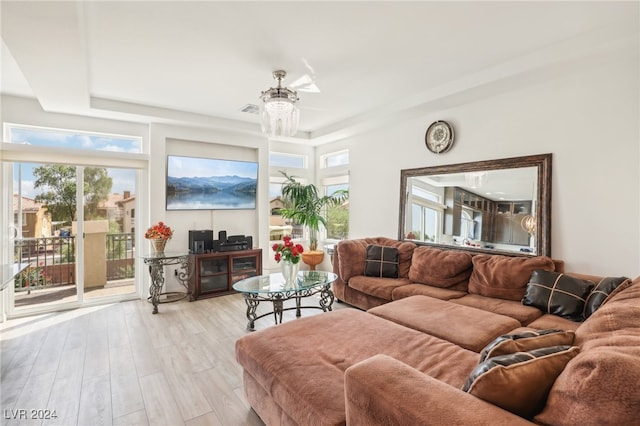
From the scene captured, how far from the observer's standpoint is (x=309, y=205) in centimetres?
577

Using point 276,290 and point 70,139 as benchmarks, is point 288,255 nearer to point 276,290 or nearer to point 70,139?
point 276,290

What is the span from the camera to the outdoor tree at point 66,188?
405 cm

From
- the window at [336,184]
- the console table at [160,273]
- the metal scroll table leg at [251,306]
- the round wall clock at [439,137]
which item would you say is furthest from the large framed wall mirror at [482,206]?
the console table at [160,273]

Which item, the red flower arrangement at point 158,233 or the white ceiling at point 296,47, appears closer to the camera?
the white ceiling at point 296,47

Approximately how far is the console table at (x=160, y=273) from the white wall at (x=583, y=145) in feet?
13.1

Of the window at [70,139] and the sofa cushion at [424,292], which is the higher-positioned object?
the window at [70,139]

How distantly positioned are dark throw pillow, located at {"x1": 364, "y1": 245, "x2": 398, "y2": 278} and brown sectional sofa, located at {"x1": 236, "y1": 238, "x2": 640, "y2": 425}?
9.2 inches

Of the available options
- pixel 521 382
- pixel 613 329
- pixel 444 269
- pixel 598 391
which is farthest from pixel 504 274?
pixel 598 391

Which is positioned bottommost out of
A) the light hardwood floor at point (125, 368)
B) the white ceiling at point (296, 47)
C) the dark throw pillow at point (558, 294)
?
the light hardwood floor at point (125, 368)

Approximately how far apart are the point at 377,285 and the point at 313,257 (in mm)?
2308

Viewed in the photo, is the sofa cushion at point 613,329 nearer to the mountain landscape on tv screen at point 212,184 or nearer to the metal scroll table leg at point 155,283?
the metal scroll table leg at point 155,283

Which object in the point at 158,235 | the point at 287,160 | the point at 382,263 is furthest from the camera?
the point at 287,160

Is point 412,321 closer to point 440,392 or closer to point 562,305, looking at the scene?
point 562,305

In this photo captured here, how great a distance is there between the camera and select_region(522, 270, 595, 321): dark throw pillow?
253 cm
